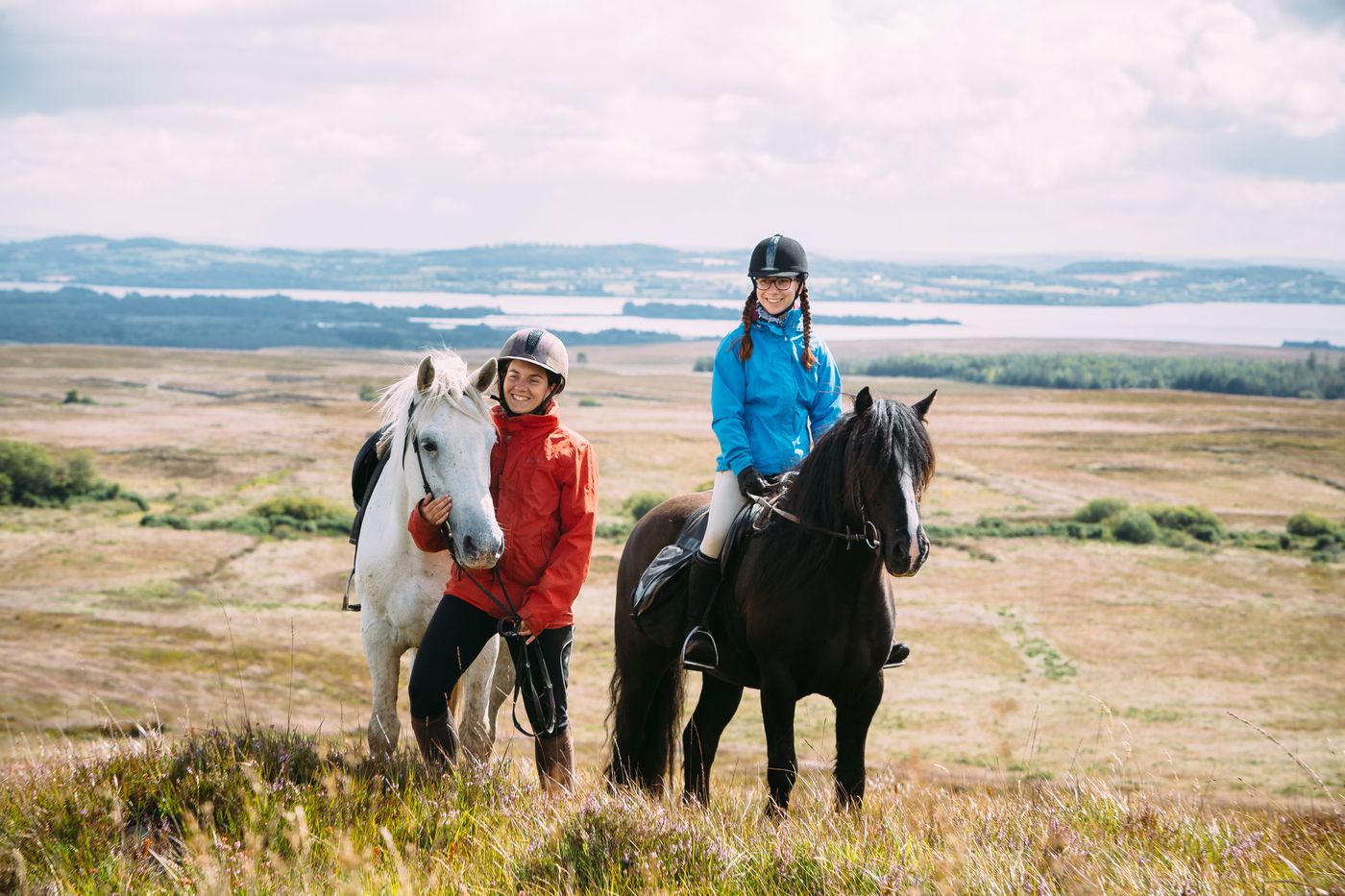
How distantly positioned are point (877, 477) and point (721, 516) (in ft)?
3.46

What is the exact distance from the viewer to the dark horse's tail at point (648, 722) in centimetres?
580

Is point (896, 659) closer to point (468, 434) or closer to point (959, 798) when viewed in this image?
point (959, 798)

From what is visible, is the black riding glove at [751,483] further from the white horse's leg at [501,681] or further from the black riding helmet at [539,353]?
the white horse's leg at [501,681]

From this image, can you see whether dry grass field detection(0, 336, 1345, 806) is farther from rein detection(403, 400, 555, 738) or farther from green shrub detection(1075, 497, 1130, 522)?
green shrub detection(1075, 497, 1130, 522)

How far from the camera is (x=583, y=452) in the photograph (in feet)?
→ 15.4

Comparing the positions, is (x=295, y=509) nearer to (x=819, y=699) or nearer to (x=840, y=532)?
(x=819, y=699)

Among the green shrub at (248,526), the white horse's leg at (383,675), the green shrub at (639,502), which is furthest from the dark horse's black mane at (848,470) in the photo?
the green shrub at (639,502)

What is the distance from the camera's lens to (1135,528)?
5044cm

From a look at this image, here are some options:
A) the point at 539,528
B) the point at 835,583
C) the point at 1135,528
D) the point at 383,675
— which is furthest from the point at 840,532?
the point at 1135,528

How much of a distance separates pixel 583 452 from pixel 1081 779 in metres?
2.69

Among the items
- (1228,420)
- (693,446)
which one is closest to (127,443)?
(693,446)

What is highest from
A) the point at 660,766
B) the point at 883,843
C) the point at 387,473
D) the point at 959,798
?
the point at 387,473

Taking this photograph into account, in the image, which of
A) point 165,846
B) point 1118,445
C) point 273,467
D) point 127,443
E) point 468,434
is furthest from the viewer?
point 1118,445

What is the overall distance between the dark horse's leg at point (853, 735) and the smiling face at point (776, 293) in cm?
185
